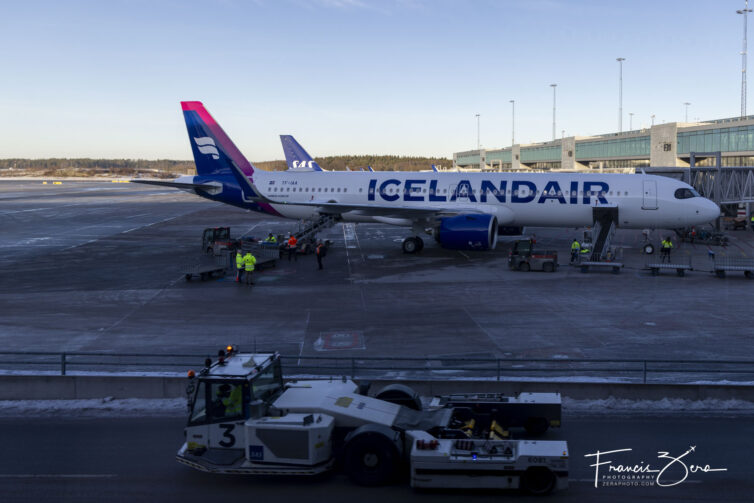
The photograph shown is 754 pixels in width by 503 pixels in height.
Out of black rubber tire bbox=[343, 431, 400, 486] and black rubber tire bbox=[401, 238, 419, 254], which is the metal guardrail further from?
black rubber tire bbox=[401, 238, 419, 254]

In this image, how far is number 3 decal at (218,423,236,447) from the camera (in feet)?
35.2

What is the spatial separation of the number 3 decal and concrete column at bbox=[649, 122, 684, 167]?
251 feet

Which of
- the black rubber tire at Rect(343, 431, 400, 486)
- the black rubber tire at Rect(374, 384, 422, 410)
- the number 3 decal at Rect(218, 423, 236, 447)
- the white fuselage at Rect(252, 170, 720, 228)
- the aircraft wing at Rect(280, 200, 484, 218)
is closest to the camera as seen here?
the black rubber tire at Rect(343, 431, 400, 486)

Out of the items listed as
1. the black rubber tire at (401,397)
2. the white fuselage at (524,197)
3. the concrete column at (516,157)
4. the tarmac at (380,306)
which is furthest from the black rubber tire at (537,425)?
the concrete column at (516,157)

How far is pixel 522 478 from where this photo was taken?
33.1ft

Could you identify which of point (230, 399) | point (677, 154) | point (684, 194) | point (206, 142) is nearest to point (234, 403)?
point (230, 399)

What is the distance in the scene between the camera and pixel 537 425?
12.4 metres

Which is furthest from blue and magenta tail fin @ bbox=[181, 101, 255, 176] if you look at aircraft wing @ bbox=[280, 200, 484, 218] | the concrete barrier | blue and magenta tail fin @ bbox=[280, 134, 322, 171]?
blue and magenta tail fin @ bbox=[280, 134, 322, 171]

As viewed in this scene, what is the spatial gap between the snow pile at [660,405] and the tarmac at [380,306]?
3.64 metres

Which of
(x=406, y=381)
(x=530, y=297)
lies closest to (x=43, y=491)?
(x=406, y=381)

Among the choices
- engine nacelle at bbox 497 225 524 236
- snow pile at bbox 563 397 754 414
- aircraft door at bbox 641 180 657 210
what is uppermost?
aircraft door at bbox 641 180 657 210

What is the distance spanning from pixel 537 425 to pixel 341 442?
3.85 metres

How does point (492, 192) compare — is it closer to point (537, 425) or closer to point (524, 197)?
point (524, 197)

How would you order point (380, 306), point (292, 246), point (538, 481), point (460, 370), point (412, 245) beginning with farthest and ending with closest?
point (412, 245) < point (292, 246) < point (380, 306) < point (460, 370) < point (538, 481)
